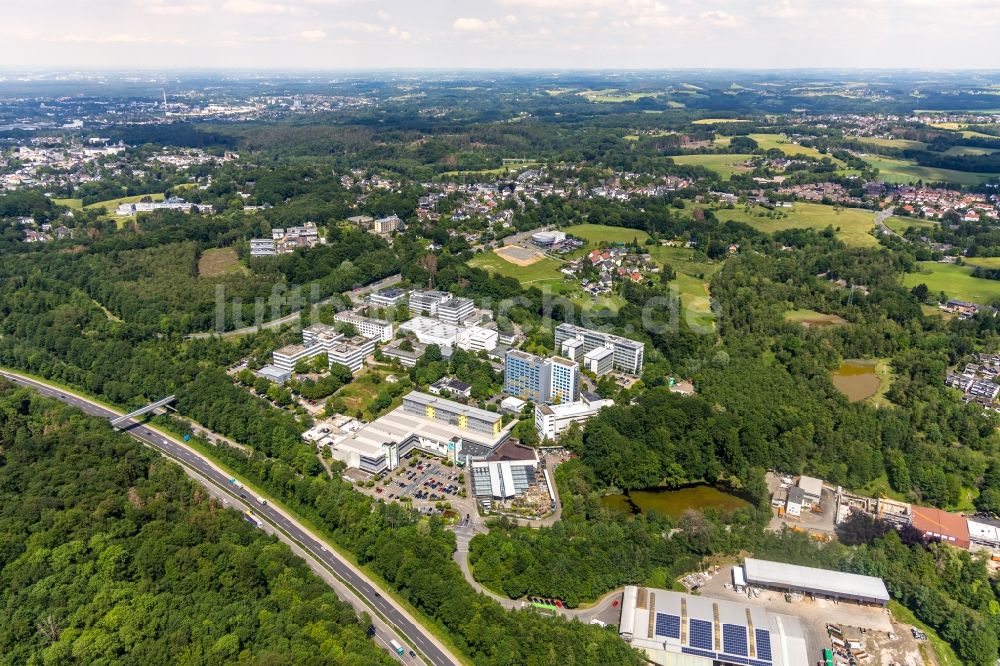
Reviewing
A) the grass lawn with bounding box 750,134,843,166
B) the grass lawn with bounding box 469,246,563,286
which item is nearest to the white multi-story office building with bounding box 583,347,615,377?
the grass lawn with bounding box 469,246,563,286

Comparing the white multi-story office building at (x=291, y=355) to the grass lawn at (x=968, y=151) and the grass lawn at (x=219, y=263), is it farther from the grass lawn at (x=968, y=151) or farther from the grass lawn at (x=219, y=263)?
the grass lawn at (x=968, y=151)

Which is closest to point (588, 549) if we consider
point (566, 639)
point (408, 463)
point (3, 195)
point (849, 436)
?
point (566, 639)

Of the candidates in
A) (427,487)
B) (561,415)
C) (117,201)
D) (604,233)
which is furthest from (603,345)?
(117,201)

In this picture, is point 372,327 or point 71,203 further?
point 71,203

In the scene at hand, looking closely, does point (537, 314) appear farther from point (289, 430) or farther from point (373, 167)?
point (373, 167)

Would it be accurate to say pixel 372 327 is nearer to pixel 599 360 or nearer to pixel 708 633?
pixel 599 360

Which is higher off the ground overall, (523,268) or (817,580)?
(523,268)
